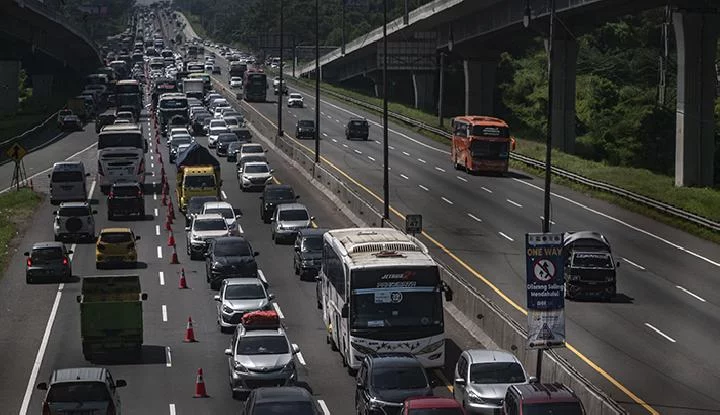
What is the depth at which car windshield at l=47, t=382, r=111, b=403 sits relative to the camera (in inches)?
1108

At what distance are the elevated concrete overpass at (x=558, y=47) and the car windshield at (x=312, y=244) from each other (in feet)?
45.3

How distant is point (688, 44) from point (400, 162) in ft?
75.1

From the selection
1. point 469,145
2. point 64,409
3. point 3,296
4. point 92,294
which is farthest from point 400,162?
point 64,409

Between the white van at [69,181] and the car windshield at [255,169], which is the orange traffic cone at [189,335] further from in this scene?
the car windshield at [255,169]

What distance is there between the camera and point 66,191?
2817 inches

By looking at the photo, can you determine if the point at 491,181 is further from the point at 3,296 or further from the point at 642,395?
the point at 642,395

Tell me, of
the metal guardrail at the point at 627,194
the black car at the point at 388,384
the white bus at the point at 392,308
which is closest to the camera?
the black car at the point at 388,384

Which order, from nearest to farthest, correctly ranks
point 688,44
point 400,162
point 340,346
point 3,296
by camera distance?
point 340,346
point 3,296
point 688,44
point 400,162

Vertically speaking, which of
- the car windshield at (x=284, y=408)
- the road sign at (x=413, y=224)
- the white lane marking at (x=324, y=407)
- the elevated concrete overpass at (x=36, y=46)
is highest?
the elevated concrete overpass at (x=36, y=46)

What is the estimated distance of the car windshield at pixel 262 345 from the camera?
3406 centimetres

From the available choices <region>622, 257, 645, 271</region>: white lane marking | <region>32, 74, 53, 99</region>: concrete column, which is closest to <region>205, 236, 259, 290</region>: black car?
<region>622, 257, 645, 271</region>: white lane marking

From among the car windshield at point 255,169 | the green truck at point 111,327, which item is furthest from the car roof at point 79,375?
the car windshield at point 255,169

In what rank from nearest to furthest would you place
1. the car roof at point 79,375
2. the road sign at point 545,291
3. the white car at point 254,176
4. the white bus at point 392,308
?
the car roof at point 79,375 < the road sign at point 545,291 < the white bus at point 392,308 < the white car at point 254,176

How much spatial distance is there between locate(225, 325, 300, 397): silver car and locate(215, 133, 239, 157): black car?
2406 inches
